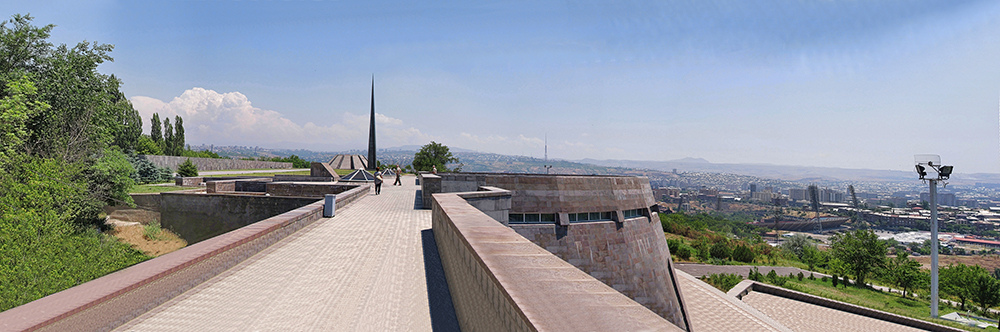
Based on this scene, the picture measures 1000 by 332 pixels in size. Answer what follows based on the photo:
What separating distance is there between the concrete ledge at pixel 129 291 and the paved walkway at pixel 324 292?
7.0 inches

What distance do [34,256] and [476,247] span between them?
2122cm

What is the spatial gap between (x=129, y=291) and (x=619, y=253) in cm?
1329

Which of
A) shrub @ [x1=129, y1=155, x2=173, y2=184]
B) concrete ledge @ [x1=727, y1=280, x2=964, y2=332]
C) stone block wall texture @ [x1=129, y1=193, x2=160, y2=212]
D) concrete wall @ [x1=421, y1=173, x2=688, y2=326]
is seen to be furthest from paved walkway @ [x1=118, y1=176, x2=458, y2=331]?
shrub @ [x1=129, y1=155, x2=173, y2=184]

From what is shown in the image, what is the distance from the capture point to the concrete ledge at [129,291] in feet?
13.5

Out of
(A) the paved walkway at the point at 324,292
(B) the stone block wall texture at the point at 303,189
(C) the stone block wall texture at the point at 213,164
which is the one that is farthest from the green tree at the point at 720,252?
(C) the stone block wall texture at the point at 213,164

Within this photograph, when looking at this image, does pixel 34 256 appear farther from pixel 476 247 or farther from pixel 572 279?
pixel 572 279

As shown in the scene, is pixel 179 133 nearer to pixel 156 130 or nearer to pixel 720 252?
pixel 156 130

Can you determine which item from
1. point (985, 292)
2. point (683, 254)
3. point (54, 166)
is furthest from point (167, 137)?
point (985, 292)

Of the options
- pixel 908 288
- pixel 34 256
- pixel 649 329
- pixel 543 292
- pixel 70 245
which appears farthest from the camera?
pixel 908 288

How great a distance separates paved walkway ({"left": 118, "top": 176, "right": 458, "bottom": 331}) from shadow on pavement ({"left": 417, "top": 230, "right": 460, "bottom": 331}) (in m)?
0.01

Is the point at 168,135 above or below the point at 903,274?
above

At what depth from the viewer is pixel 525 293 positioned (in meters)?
2.68

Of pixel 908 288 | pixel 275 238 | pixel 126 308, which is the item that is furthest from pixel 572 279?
pixel 908 288

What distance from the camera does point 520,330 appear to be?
7.96ft
